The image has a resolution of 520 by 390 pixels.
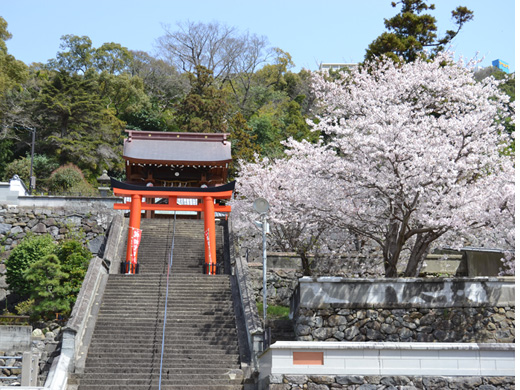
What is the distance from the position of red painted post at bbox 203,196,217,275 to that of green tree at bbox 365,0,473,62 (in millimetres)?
12832

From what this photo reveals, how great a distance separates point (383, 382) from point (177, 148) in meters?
20.0

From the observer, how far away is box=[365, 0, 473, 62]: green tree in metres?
30.5

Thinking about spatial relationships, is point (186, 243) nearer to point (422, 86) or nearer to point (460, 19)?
point (422, 86)

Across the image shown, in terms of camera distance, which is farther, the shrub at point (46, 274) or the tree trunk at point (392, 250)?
the shrub at point (46, 274)

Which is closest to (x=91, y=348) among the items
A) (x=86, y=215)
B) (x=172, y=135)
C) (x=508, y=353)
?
(x=508, y=353)

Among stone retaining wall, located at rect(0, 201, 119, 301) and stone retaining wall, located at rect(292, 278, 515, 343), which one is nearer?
stone retaining wall, located at rect(292, 278, 515, 343)

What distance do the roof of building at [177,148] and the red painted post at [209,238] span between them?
19.8ft

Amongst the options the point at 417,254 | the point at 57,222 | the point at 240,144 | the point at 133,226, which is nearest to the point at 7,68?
the point at 240,144

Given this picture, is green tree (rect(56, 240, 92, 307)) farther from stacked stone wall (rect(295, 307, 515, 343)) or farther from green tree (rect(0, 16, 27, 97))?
green tree (rect(0, 16, 27, 97))

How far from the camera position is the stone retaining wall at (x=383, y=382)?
12.0 m

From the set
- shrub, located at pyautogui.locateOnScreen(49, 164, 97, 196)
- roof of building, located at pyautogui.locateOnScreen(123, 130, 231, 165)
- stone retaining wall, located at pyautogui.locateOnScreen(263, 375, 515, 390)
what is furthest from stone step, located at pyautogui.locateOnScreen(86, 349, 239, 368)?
shrub, located at pyautogui.locateOnScreen(49, 164, 97, 196)

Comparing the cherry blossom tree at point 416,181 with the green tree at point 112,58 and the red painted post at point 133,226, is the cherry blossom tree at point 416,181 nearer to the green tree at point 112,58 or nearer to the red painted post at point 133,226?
the red painted post at point 133,226

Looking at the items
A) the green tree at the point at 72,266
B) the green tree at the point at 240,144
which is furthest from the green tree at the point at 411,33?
the green tree at the point at 72,266

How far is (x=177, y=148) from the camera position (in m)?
30.0
